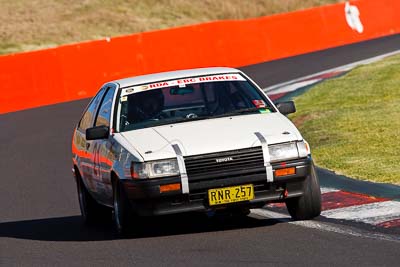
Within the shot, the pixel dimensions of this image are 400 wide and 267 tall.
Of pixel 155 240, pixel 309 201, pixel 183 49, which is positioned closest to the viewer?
pixel 155 240

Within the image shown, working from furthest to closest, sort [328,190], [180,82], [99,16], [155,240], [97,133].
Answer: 1. [99,16]
2. [328,190]
3. [180,82]
4. [97,133]
5. [155,240]

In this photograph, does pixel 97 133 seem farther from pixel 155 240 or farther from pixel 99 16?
pixel 99 16

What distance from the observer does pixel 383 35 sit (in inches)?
1655

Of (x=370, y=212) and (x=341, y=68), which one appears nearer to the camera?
(x=370, y=212)

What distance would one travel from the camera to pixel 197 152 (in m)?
10.3

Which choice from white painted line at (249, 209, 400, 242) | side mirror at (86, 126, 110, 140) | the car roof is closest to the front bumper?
white painted line at (249, 209, 400, 242)

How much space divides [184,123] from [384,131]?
22.8 feet

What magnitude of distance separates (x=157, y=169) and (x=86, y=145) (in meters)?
2.28

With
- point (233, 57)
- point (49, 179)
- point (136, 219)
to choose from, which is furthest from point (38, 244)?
point (233, 57)

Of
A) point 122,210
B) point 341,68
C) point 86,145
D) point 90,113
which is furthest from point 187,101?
point 341,68

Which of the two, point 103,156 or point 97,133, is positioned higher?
point 97,133

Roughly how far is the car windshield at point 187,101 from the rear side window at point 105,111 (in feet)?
0.58

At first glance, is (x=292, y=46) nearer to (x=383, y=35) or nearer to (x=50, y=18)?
(x=383, y=35)

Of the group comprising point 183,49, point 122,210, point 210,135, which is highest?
point 183,49
